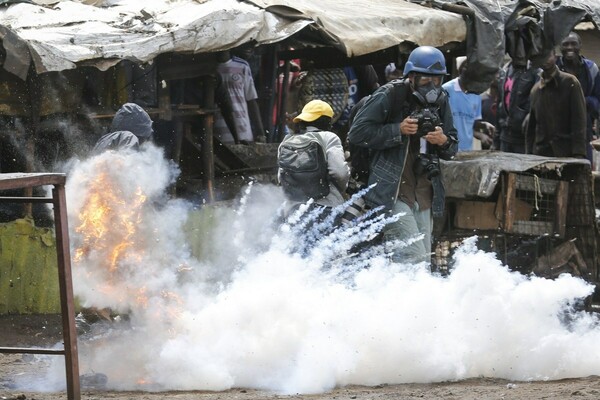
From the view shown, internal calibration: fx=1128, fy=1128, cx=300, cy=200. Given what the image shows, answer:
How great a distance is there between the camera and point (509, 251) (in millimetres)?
10805

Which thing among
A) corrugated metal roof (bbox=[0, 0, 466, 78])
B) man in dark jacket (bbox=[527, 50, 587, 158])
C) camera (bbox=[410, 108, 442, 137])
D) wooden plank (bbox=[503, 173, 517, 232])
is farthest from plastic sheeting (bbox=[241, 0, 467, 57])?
camera (bbox=[410, 108, 442, 137])

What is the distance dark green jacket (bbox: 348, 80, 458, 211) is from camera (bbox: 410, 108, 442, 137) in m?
0.13

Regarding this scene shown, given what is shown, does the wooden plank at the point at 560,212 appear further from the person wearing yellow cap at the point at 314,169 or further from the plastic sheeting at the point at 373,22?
the person wearing yellow cap at the point at 314,169

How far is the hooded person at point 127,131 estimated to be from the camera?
826 cm

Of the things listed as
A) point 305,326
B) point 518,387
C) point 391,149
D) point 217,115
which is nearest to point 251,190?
point 217,115

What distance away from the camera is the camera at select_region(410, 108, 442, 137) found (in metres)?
8.17

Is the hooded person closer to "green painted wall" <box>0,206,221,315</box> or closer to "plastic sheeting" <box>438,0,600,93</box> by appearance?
"green painted wall" <box>0,206,221,315</box>

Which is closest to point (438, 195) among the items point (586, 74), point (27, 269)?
point (27, 269)

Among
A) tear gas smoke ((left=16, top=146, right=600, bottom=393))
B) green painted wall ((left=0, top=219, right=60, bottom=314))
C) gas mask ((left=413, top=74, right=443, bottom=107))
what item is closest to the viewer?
tear gas smoke ((left=16, top=146, right=600, bottom=393))

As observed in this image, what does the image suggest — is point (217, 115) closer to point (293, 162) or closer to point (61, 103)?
point (61, 103)

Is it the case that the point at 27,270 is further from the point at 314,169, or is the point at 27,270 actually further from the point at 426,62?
the point at 426,62

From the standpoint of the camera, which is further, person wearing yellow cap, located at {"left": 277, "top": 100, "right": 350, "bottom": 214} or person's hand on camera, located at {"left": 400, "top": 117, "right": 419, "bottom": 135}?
person wearing yellow cap, located at {"left": 277, "top": 100, "right": 350, "bottom": 214}

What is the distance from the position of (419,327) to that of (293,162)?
184 centimetres

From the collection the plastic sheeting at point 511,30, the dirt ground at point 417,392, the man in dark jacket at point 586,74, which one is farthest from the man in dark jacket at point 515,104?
the dirt ground at point 417,392
